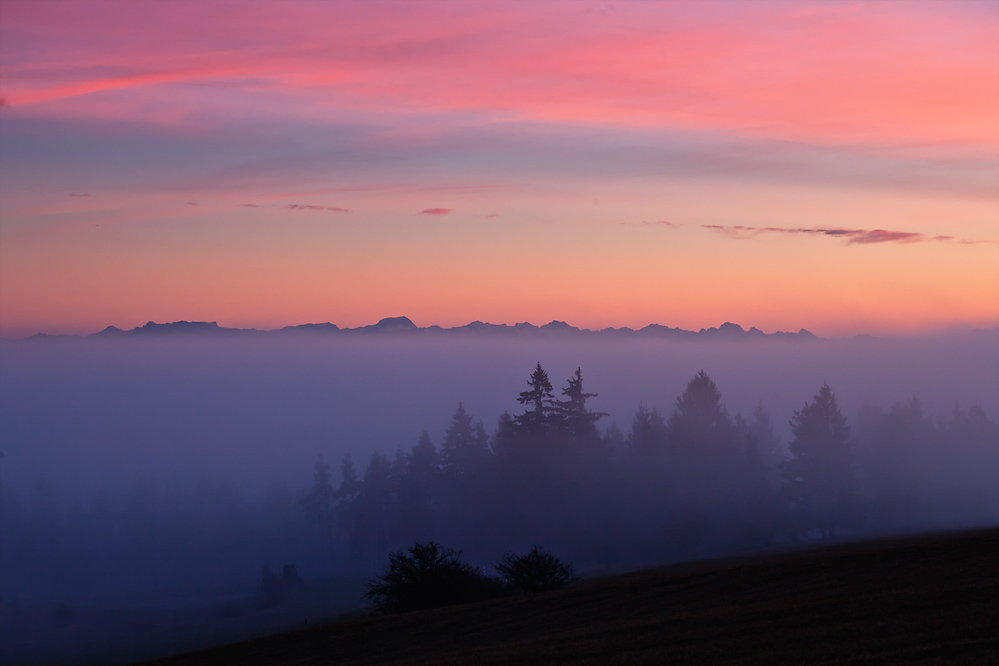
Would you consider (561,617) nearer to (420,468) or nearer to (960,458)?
(420,468)

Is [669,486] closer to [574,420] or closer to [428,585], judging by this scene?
[574,420]

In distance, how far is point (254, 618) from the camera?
266 ft

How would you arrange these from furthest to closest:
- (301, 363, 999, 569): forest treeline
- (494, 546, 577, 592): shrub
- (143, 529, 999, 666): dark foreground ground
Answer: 1. (301, 363, 999, 569): forest treeline
2. (494, 546, 577, 592): shrub
3. (143, 529, 999, 666): dark foreground ground

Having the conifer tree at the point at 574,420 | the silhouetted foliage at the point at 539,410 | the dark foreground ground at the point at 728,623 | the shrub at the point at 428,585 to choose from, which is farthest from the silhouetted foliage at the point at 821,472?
the dark foreground ground at the point at 728,623

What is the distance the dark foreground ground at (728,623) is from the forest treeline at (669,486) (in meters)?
50.6

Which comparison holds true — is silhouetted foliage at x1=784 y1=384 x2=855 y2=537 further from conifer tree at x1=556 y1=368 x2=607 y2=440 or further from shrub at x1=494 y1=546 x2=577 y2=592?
shrub at x1=494 y1=546 x2=577 y2=592

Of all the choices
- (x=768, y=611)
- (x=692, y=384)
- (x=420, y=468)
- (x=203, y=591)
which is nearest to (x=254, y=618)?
(x=420, y=468)

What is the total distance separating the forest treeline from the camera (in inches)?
3428

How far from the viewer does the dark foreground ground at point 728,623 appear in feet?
62.1

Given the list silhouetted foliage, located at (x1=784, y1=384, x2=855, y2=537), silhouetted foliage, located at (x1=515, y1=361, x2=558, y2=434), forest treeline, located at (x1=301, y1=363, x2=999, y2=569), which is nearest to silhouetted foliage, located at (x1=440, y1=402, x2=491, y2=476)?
forest treeline, located at (x1=301, y1=363, x2=999, y2=569)

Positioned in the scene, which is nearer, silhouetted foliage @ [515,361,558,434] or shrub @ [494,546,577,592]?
shrub @ [494,546,577,592]

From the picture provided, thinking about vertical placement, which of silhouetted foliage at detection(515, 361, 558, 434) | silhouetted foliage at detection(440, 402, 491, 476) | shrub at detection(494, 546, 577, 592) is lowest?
shrub at detection(494, 546, 577, 592)

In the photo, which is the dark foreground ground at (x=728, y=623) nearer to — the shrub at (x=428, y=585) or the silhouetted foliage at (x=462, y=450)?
the shrub at (x=428, y=585)

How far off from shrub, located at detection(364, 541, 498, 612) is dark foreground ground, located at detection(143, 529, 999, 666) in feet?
23.2
